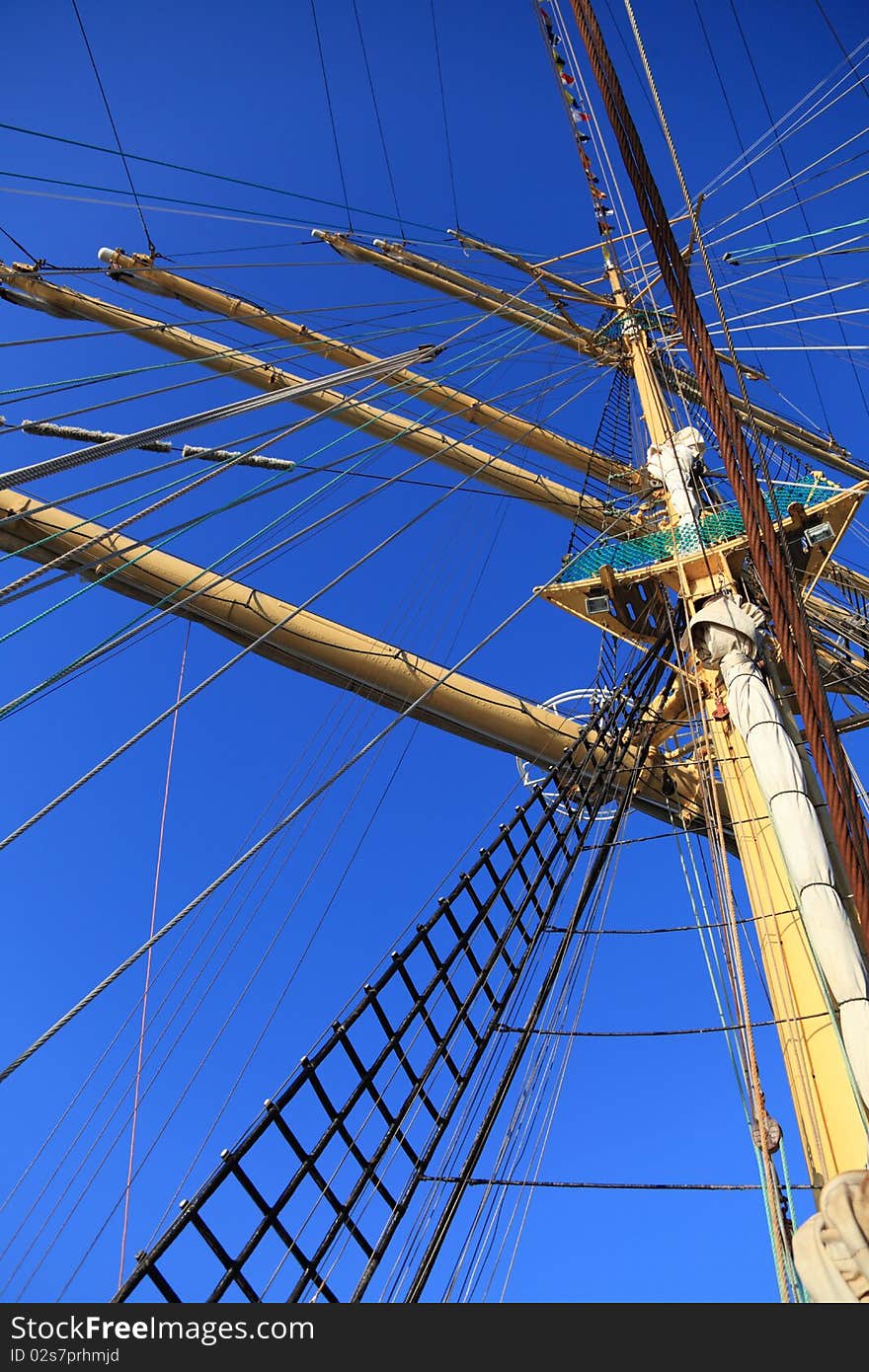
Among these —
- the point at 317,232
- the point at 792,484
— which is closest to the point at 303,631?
the point at 792,484

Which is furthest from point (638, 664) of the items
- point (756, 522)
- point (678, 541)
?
point (756, 522)

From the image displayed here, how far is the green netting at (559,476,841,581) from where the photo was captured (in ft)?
29.0

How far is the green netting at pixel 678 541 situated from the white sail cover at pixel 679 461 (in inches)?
8.8

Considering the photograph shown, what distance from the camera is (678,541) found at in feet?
29.3

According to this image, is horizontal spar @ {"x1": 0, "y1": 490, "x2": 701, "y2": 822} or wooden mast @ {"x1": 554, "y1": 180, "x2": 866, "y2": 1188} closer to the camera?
wooden mast @ {"x1": 554, "y1": 180, "x2": 866, "y2": 1188}

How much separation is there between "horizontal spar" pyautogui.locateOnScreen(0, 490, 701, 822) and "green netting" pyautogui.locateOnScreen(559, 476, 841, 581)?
67.4 inches

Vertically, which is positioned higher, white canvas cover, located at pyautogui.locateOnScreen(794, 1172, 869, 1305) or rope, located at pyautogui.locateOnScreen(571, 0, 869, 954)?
rope, located at pyautogui.locateOnScreen(571, 0, 869, 954)

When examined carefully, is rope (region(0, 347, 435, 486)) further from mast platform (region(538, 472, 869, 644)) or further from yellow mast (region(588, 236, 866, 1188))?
mast platform (region(538, 472, 869, 644))

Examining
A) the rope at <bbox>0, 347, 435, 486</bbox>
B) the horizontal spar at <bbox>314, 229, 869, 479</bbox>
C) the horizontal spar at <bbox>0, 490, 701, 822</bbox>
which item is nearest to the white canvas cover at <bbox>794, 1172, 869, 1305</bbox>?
the rope at <bbox>0, 347, 435, 486</bbox>

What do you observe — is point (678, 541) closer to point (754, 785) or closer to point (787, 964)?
point (754, 785)
